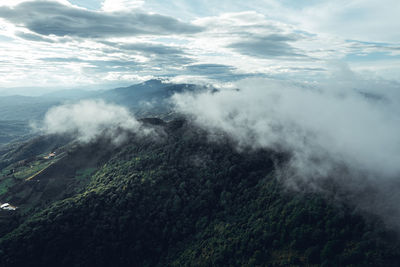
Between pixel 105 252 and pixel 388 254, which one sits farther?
pixel 105 252

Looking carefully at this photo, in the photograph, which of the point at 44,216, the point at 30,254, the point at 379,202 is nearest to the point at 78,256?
the point at 30,254

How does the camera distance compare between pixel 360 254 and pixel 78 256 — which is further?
pixel 78 256

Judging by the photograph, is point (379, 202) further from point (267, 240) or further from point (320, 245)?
point (267, 240)

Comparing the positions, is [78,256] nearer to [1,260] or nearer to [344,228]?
[1,260]

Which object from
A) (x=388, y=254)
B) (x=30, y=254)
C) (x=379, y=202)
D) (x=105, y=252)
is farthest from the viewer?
(x=105, y=252)

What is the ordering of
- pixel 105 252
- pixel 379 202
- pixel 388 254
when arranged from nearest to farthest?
pixel 388 254 < pixel 379 202 < pixel 105 252

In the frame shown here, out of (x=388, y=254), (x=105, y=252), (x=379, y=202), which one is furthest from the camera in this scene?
(x=105, y=252)

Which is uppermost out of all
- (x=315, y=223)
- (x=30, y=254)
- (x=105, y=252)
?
(x=315, y=223)

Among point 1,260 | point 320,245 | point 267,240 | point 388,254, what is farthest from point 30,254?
point 388,254

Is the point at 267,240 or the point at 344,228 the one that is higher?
the point at 344,228
